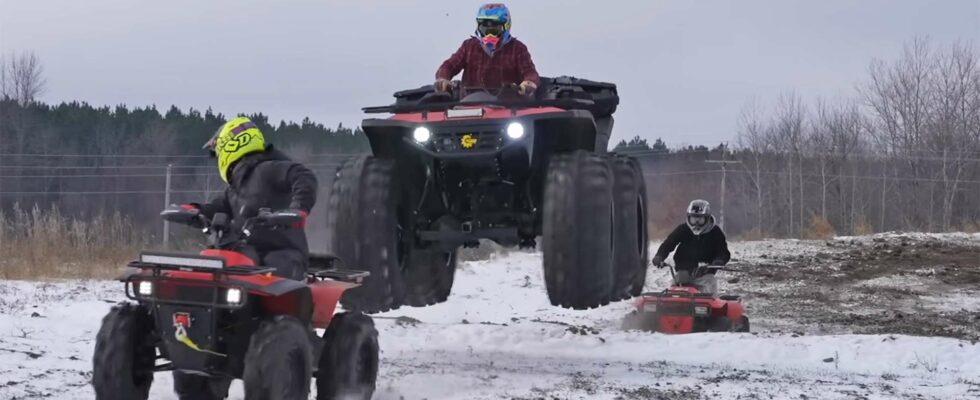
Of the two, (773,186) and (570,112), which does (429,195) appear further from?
(773,186)

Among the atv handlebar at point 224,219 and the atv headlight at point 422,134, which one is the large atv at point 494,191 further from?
the atv handlebar at point 224,219

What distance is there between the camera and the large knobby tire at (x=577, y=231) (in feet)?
25.4

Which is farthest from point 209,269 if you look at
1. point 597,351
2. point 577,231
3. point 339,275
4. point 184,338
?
point 597,351

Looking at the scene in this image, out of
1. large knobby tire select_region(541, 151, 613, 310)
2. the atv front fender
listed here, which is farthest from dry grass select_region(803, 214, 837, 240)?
the atv front fender

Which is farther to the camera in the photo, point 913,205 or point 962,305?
point 913,205

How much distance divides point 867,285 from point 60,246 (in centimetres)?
1392

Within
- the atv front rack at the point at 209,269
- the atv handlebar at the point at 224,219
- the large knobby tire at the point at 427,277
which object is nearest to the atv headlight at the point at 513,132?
the large knobby tire at the point at 427,277

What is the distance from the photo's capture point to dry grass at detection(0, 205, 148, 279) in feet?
48.2

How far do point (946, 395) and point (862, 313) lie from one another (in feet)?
27.7

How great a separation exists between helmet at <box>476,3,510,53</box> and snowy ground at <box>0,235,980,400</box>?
9.07 feet

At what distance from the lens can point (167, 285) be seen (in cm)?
561

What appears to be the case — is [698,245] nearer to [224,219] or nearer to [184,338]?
[224,219]

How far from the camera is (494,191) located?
28.2 feet

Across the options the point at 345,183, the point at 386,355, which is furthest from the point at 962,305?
the point at 345,183
